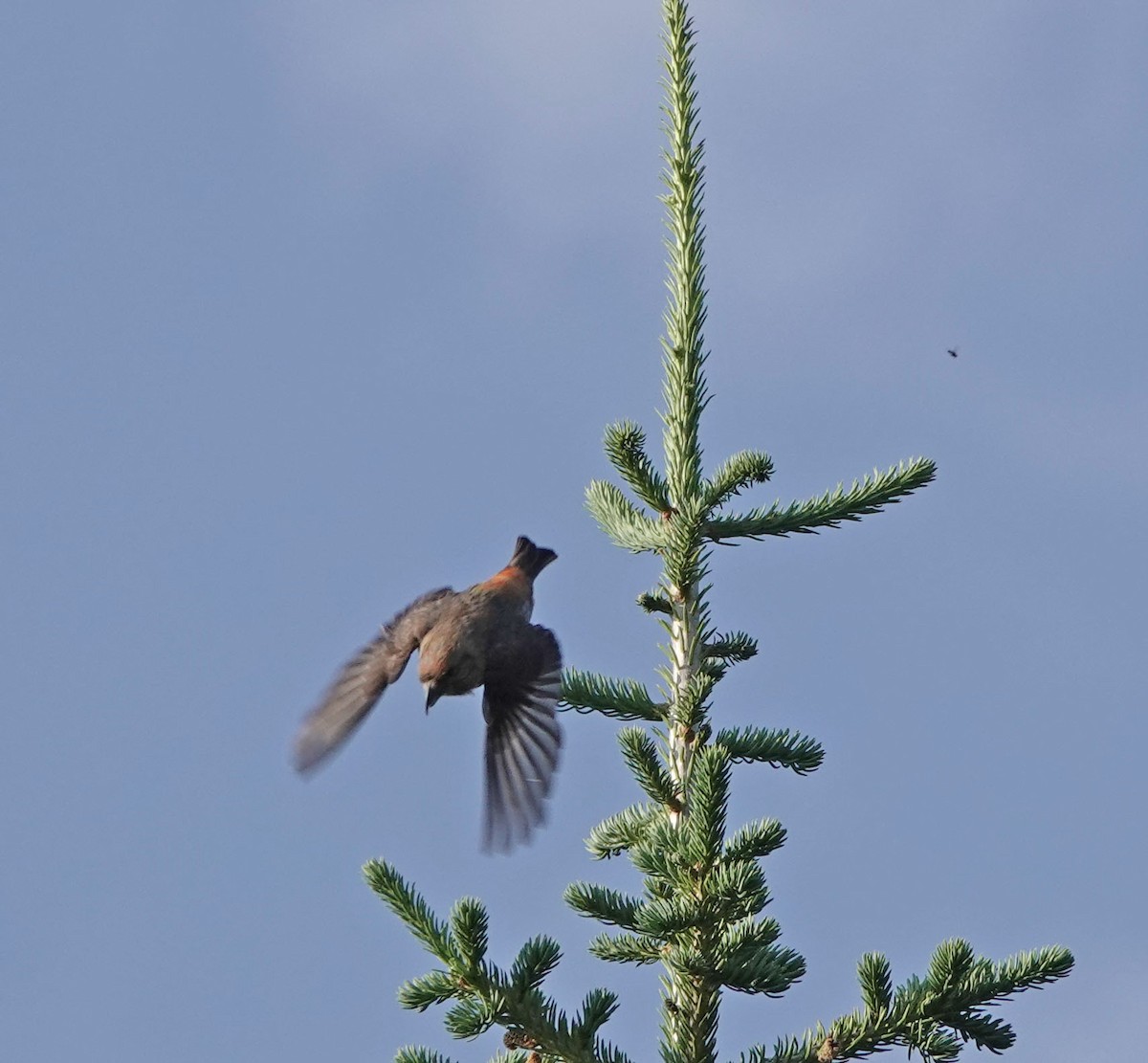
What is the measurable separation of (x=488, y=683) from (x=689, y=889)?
2735 mm

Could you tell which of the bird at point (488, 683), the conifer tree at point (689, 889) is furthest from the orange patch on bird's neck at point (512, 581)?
the conifer tree at point (689, 889)

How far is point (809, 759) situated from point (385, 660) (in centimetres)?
292

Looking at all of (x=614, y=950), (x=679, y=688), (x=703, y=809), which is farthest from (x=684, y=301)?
(x=614, y=950)

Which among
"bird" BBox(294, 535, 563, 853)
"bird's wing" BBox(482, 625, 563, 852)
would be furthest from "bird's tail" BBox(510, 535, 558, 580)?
"bird's wing" BBox(482, 625, 563, 852)

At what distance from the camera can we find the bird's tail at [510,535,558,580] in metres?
7.62

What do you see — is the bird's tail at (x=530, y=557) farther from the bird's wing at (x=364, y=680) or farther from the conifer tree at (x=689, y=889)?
the conifer tree at (x=689, y=889)

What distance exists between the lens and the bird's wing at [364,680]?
6.27 metres

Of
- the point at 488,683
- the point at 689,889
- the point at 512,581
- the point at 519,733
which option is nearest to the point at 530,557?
the point at 512,581

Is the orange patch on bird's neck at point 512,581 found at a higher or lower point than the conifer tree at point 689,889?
higher

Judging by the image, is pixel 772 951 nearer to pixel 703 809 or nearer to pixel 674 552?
pixel 703 809

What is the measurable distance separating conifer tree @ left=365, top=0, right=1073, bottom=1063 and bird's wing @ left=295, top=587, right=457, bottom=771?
1997 mm

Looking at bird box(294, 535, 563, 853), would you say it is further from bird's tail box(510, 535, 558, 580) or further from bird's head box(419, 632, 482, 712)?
bird's tail box(510, 535, 558, 580)

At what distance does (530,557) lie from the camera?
25.1 feet

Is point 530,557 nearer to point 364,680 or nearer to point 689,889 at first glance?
point 364,680
